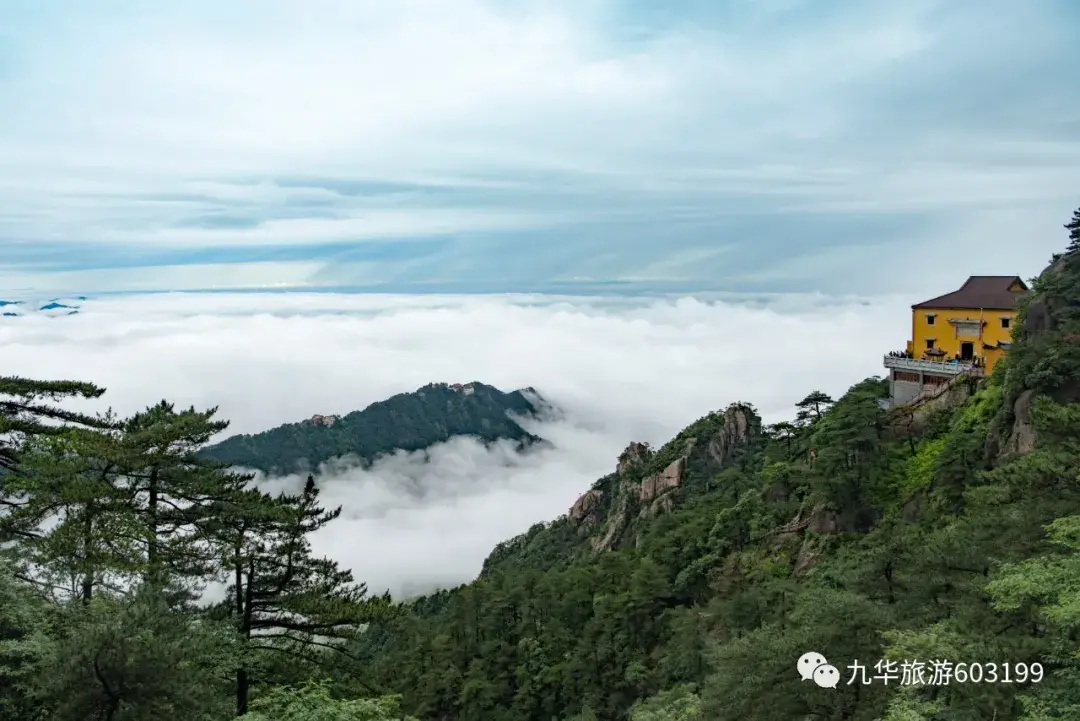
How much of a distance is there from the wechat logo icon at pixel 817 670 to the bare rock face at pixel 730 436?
56546mm

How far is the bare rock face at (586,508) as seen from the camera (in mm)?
89562

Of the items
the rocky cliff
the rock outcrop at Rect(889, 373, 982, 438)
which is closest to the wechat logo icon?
the rock outcrop at Rect(889, 373, 982, 438)

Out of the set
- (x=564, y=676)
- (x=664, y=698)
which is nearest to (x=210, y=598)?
(x=664, y=698)

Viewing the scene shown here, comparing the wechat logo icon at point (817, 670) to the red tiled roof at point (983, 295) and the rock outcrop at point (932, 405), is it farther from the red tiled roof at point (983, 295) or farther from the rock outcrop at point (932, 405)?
the red tiled roof at point (983, 295)

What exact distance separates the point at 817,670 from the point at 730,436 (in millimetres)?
60166

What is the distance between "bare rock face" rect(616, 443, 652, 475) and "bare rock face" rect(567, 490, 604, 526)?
15.5 ft

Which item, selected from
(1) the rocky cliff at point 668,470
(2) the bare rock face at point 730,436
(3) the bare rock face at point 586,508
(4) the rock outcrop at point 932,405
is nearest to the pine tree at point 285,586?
(4) the rock outcrop at point 932,405

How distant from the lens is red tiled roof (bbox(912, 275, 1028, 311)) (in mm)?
44281

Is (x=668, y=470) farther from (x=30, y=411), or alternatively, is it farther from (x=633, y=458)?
(x=30, y=411)

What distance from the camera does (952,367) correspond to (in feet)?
144

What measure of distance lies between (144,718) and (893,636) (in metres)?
14.7

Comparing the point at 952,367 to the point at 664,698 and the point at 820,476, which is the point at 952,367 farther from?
the point at 664,698

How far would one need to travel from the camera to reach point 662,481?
236 ft

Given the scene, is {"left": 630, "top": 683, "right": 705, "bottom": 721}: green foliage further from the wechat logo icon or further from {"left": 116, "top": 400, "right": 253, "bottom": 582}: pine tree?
{"left": 116, "top": 400, "right": 253, "bottom": 582}: pine tree
